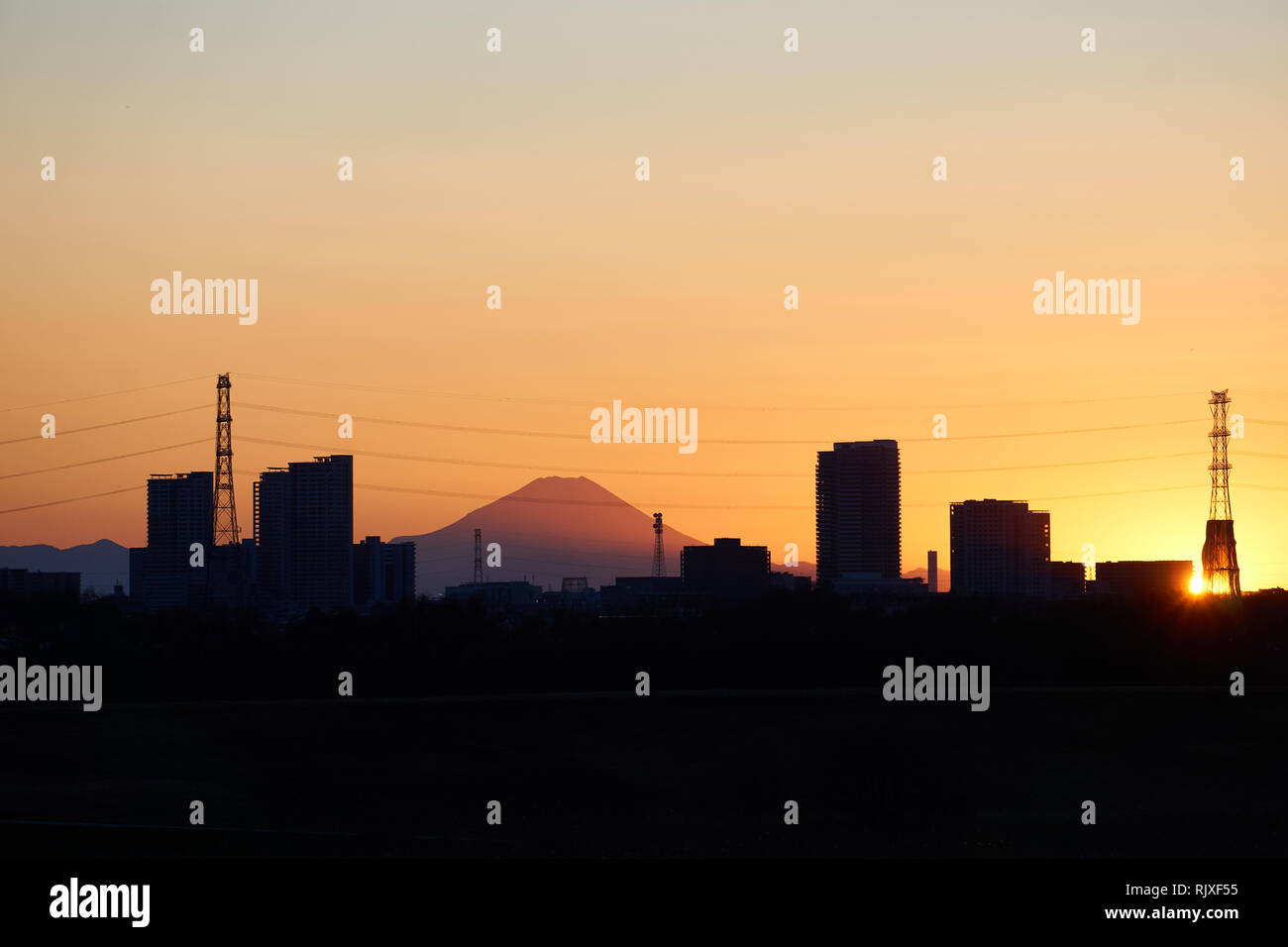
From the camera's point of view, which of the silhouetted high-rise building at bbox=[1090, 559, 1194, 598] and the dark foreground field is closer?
the dark foreground field

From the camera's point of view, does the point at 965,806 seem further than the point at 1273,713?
No

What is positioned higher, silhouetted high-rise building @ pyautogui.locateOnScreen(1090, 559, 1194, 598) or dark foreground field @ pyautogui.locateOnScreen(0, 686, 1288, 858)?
silhouetted high-rise building @ pyautogui.locateOnScreen(1090, 559, 1194, 598)

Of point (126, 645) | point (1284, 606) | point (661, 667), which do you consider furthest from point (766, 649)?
point (1284, 606)

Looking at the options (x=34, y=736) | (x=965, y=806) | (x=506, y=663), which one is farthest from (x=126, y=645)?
(x=965, y=806)

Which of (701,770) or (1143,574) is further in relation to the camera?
(1143,574)

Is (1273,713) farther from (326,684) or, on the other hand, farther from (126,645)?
(126,645)
